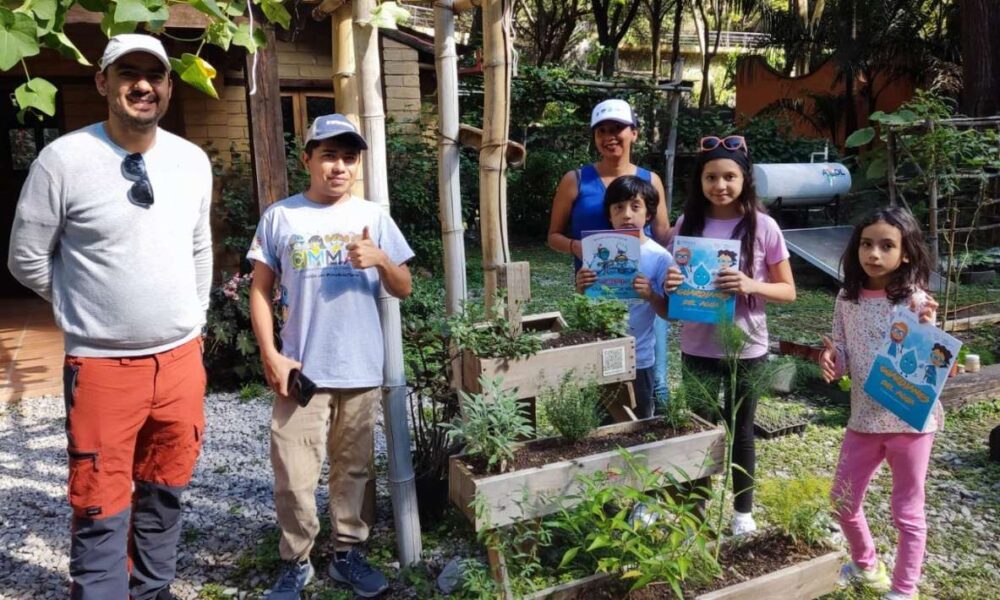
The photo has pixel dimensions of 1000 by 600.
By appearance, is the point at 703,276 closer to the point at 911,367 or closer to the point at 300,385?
the point at 911,367

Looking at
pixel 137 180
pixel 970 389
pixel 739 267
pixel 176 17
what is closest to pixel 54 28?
pixel 137 180

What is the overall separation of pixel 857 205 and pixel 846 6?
218 inches

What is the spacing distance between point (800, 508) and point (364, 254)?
66.8 inches

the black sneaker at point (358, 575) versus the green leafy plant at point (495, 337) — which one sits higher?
the green leafy plant at point (495, 337)

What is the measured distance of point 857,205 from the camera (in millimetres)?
11539

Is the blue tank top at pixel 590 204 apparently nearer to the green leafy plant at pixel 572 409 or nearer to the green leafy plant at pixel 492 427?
the green leafy plant at pixel 572 409

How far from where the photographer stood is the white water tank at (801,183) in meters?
10.4

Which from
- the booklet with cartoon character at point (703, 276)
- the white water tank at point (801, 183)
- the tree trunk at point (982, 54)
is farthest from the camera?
the white water tank at point (801, 183)

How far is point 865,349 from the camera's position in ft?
8.66

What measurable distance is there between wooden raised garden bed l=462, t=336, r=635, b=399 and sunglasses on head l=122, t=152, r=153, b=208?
1188mm

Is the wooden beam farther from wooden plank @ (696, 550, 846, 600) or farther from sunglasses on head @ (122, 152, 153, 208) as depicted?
wooden plank @ (696, 550, 846, 600)

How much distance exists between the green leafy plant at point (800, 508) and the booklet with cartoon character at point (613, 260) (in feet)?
3.05

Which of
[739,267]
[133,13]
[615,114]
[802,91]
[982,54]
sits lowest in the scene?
[739,267]

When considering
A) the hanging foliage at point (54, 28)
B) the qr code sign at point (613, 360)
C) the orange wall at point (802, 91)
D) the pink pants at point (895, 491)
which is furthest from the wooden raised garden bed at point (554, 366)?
the orange wall at point (802, 91)
